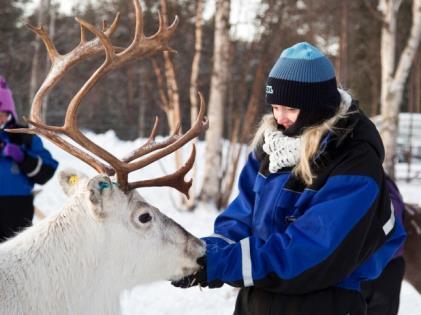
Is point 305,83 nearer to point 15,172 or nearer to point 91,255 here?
point 91,255

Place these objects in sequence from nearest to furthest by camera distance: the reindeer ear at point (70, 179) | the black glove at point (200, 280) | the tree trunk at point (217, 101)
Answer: the black glove at point (200, 280), the reindeer ear at point (70, 179), the tree trunk at point (217, 101)

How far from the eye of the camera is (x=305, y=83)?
7.56ft

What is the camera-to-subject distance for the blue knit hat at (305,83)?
2.31 m

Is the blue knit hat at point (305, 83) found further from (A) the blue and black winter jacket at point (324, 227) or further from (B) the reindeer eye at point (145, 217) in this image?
(B) the reindeer eye at point (145, 217)

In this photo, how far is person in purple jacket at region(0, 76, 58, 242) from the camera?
13.6ft

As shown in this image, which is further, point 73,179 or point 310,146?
point 73,179

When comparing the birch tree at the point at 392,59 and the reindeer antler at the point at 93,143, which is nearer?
the reindeer antler at the point at 93,143

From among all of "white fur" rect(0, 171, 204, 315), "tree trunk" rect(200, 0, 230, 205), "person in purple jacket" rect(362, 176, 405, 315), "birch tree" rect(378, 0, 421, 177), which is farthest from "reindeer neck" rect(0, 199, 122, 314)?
"birch tree" rect(378, 0, 421, 177)

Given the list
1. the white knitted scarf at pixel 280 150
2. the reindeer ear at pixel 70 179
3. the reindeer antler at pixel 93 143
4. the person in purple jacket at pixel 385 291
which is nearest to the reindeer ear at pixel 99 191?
the reindeer antler at pixel 93 143

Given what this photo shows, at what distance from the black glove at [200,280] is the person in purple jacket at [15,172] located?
1.94m

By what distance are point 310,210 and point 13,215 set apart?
2709 millimetres

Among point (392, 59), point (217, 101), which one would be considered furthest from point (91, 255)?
point (392, 59)

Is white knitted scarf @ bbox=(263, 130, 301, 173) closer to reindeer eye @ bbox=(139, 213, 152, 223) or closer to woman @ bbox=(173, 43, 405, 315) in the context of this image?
woman @ bbox=(173, 43, 405, 315)

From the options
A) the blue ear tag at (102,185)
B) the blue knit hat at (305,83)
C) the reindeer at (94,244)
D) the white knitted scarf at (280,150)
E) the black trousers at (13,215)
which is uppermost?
the blue knit hat at (305,83)
